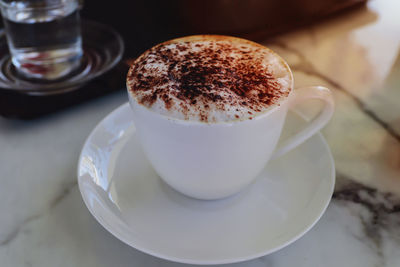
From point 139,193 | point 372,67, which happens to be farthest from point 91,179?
point 372,67

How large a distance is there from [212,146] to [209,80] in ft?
0.30

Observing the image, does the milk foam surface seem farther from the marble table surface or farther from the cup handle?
the marble table surface

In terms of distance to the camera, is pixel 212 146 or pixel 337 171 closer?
pixel 212 146

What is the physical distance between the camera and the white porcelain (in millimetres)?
470

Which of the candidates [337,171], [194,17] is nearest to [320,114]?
[337,171]

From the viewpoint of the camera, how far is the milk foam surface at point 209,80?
0.48 m

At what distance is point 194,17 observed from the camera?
2.85ft

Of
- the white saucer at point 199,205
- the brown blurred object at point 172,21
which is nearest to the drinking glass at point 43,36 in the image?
the brown blurred object at point 172,21

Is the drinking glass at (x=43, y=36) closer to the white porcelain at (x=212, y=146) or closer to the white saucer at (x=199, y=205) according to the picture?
the white saucer at (x=199, y=205)

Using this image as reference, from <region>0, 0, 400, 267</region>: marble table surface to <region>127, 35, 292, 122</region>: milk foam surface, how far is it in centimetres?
20

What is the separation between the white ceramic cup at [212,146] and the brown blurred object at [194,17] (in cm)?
39

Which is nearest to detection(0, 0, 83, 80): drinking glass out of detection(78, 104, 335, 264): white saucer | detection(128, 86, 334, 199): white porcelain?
detection(78, 104, 335, 264): white saucer

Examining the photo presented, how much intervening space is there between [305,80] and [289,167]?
1.03 feet

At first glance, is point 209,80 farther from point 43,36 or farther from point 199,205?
point 43,36
